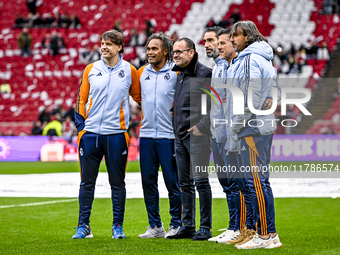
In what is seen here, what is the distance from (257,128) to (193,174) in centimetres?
105

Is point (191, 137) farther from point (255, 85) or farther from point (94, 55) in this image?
point (94, 55)

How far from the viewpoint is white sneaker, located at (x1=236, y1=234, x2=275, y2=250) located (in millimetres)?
4652

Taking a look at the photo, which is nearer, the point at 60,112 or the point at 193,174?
the point at 193,174

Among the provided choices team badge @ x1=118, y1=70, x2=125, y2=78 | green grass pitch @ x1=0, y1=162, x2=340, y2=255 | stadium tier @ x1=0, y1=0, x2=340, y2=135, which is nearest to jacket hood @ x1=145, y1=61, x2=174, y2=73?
team badge @ x1=118, y1=70, x2=125, y2=78

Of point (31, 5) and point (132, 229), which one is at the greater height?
point (31, 5)

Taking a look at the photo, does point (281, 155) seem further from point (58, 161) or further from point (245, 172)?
point (245, 172)

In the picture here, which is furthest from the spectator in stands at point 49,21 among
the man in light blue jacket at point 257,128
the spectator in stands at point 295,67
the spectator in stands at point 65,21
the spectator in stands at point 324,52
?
the man in light blue jacket at point 257,128

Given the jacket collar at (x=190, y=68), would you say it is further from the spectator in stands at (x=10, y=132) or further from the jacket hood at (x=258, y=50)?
the spectator in stands at (x=10, y=132)

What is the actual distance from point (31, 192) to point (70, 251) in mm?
5209

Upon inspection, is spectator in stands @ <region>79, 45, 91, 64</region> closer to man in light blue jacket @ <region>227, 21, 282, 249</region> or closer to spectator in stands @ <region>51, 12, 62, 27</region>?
spectator in stands @ <region>51, 12, 62, 27</region>

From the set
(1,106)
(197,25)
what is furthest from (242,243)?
(197,25)

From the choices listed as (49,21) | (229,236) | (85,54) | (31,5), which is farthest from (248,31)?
(31,5)

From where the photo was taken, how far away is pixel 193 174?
5.33m

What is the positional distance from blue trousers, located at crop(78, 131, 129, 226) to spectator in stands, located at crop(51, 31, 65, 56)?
18.5 meters
